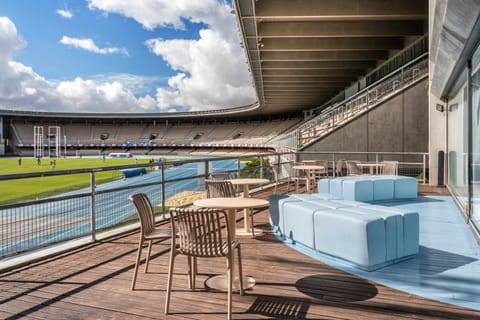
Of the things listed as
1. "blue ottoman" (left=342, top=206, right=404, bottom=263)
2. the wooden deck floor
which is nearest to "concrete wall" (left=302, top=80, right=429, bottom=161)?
"blue ottoman" (left=342, top=206, right=404, bottom=263)

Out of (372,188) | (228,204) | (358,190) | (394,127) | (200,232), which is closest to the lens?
(200,232)

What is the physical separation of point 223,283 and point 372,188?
6930mm

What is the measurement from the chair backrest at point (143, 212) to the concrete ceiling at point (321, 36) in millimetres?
10440

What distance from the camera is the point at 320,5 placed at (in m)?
14.5

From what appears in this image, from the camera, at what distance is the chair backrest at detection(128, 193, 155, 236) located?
4.07 metres

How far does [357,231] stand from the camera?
489cm

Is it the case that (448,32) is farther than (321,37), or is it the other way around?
(321,37)

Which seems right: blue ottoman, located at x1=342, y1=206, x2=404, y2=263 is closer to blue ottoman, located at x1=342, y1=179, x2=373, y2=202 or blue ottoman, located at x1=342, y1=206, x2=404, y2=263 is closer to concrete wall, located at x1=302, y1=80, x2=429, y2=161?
blue ottoman, located at x1=342, y1=179, x2=373, y2=202

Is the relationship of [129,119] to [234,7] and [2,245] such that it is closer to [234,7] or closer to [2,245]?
[234,7]

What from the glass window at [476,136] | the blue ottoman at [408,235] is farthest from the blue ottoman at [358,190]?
the blue ottoman at [408,235]

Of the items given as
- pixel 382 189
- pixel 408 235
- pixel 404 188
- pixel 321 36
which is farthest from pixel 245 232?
pixel 321 36

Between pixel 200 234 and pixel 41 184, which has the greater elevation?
pixel 200 234

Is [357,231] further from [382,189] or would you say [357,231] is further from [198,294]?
[382,189]

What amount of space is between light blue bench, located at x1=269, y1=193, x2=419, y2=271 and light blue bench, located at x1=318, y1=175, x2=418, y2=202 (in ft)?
13.2
